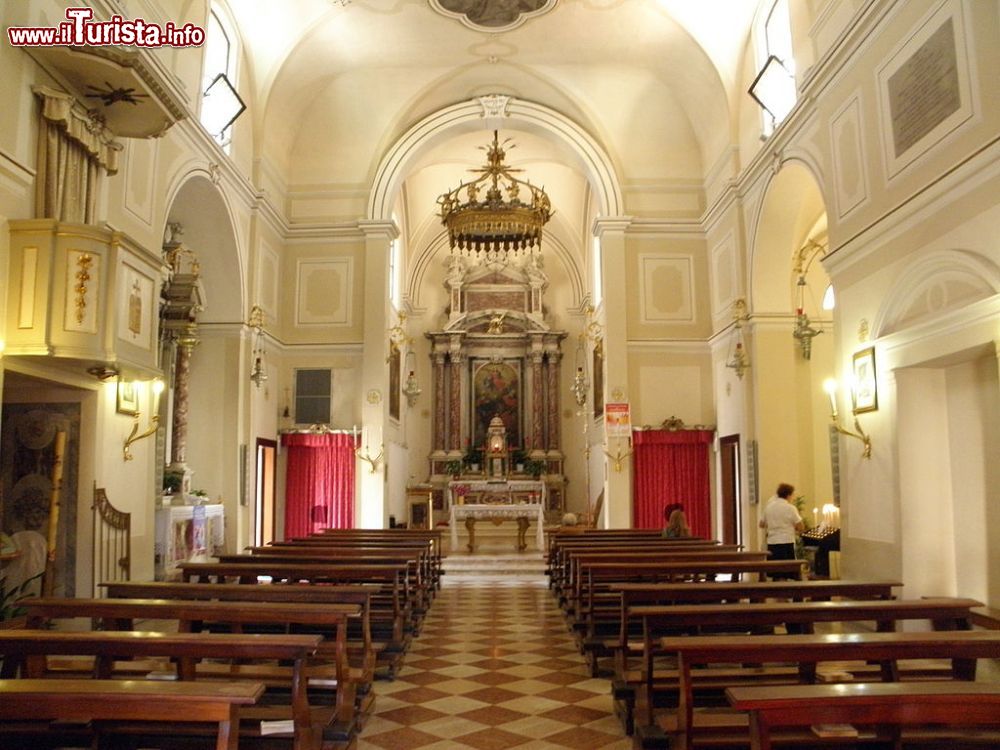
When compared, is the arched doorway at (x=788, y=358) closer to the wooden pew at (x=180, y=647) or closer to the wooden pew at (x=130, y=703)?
the wooden pew at (x=180, y=647)

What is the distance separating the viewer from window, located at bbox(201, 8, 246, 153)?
11649 millimetres

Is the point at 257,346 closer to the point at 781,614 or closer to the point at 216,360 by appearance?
the point at 216,360

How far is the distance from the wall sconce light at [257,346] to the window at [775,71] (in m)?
7.82

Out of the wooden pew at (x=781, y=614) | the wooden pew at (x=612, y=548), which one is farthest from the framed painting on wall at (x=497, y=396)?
the wooden pew at (x=781, y=614)

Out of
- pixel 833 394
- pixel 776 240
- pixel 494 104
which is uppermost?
pixel 494 104

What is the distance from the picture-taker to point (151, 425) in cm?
897

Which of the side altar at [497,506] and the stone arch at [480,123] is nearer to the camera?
the side altar at [497,506]

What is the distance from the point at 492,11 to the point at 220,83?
422 centimetres

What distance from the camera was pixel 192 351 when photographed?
12.4 meters

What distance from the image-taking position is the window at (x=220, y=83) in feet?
38.2

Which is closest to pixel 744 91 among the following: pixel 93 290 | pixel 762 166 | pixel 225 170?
pixel 762 166

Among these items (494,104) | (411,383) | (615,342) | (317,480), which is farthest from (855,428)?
(411,383)

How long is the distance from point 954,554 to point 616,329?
823 cm

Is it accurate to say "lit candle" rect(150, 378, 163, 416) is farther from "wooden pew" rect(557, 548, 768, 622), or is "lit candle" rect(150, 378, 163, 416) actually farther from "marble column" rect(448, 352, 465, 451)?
"marble column" rect(448, 352, 465, 451)
